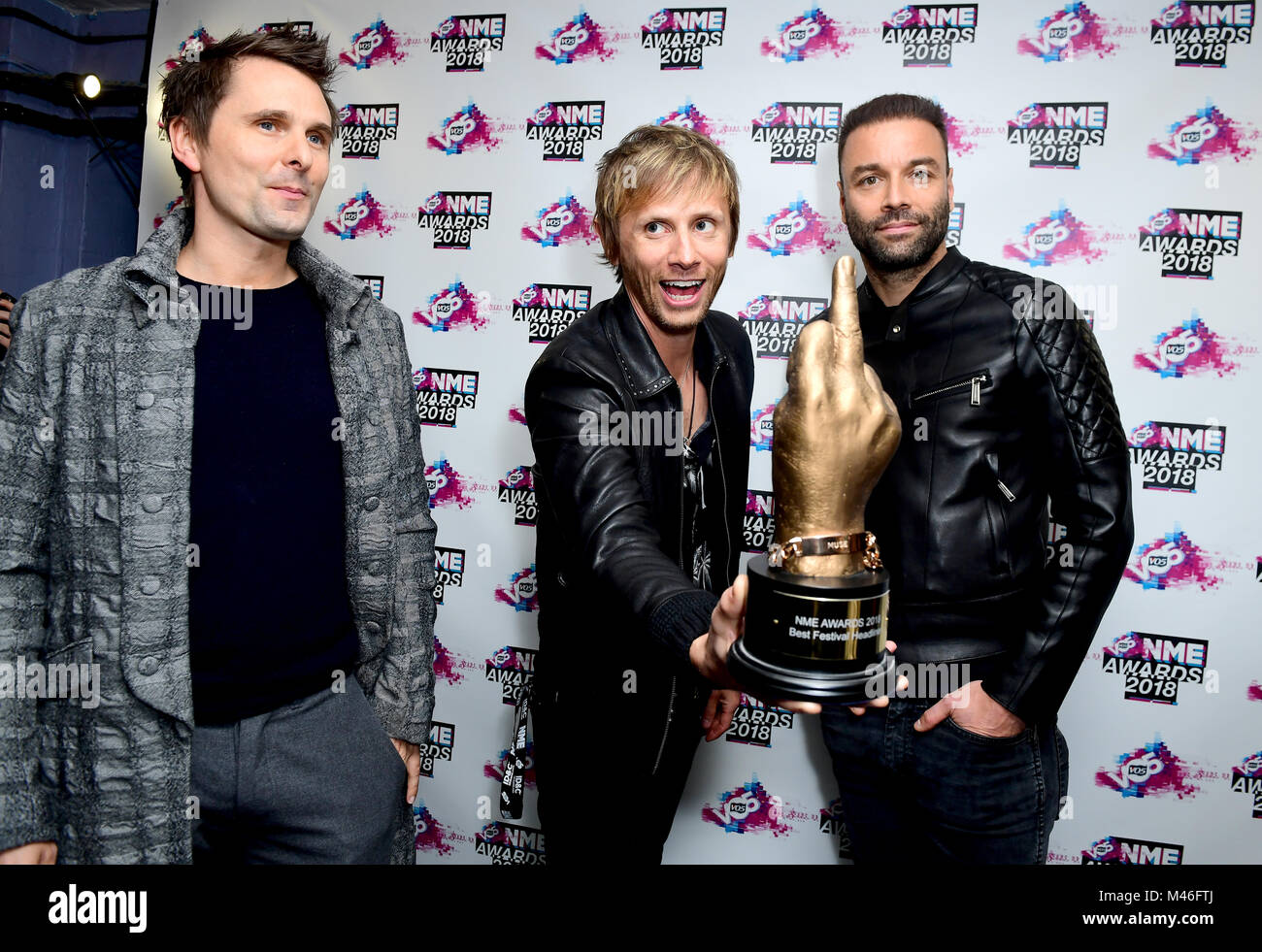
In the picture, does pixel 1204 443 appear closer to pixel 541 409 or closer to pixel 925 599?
pixel 925 599

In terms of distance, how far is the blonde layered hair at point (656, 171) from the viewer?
1.58 metres

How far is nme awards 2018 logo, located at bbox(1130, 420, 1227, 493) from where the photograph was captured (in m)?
2.26

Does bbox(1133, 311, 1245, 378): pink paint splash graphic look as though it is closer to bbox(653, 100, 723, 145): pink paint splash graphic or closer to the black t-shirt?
bbox(653, 100, 723, 145): pink paint splash graphic

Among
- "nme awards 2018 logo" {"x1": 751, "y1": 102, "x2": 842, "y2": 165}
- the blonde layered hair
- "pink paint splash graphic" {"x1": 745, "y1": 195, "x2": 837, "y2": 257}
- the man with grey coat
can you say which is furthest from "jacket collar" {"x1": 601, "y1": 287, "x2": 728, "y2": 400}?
"nme awards 2018 logo" {"x1": 751, "y1": 102, "x2": 842, "y2": 165}

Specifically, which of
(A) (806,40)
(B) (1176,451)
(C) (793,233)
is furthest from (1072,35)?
(B) (1176,451)

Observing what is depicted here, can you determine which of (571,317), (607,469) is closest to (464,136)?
(571,317)

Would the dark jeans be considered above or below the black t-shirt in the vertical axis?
below

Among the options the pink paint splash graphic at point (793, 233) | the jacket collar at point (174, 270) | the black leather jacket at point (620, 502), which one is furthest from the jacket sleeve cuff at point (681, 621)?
the pink paint splash graphic at point (793, 233)

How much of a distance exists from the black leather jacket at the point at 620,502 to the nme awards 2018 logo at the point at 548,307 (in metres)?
0.85

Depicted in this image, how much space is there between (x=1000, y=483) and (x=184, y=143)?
176 centimetres

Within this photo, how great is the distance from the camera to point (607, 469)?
53.1 inches

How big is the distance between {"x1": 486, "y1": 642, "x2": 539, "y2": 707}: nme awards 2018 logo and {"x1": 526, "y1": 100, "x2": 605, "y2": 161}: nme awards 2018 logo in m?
1.40

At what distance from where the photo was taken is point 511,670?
2764mm
